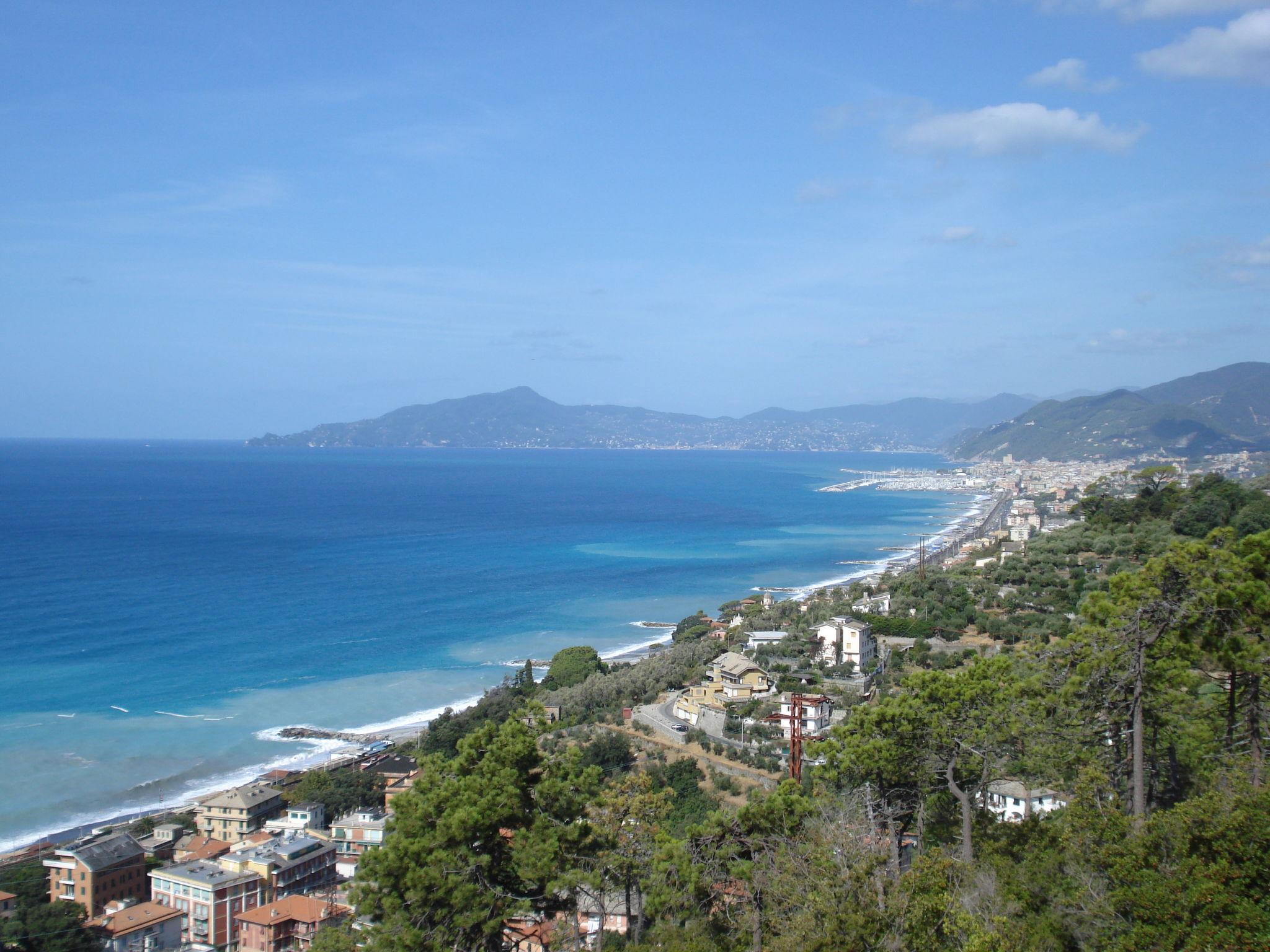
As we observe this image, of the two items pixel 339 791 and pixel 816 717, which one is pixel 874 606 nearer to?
pixel 816 717

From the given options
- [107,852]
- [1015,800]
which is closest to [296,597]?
[107,852]

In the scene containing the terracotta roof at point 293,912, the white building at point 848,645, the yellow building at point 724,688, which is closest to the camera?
the terracotta roof at point 293,912

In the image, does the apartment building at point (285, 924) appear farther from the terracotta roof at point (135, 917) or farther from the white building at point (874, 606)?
the white building at point (874, 606)

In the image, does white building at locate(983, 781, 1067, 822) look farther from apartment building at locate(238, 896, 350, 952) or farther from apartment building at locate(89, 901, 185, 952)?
apartment building at locate(89, 901, 185, 952)

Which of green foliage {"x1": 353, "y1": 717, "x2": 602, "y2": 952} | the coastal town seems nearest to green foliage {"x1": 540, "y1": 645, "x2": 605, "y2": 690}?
the coastal town

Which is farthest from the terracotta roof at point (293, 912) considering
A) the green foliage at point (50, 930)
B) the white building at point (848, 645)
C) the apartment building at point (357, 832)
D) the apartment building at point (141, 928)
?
the white building at point (848, 645)

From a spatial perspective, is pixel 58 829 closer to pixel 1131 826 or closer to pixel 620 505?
pixel 1131 826
